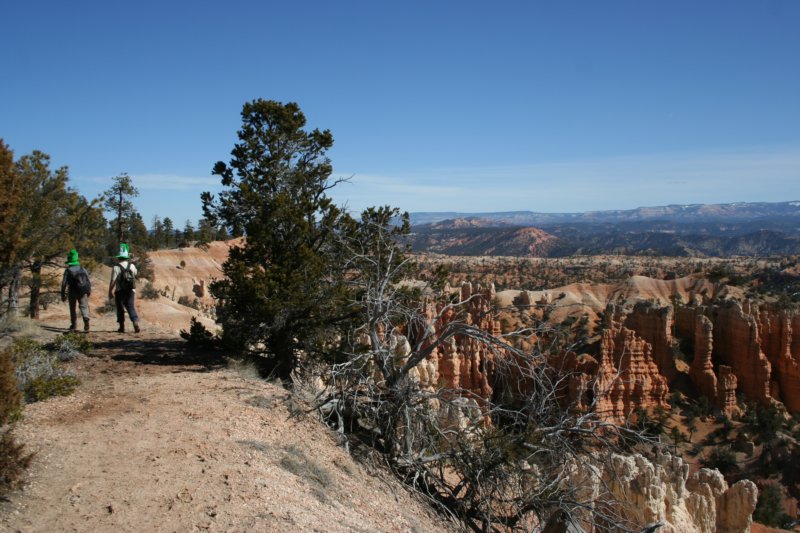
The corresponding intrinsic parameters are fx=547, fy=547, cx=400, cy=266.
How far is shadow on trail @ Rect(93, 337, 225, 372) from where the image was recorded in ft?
38.0

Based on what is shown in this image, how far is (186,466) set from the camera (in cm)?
661

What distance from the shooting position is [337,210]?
12.4 meters

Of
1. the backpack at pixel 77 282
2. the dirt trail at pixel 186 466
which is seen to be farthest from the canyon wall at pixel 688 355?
the dirt trail at pixel 186 466

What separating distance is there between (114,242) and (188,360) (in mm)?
33415

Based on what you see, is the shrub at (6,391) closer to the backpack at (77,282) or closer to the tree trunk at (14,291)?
the backpack at (77,282)

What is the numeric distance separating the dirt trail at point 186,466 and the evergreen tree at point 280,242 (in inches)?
67.6

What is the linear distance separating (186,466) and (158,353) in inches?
253

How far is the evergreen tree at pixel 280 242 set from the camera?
11.3 m

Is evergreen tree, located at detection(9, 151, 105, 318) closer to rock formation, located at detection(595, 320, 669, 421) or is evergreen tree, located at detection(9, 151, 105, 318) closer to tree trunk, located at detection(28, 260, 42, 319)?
tree trunk, located at detection(28, 260, 42, 319)

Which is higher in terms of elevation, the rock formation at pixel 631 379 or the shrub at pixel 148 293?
the shrub at pixel 148 293

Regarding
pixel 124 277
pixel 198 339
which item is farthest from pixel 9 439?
pixel 198 339

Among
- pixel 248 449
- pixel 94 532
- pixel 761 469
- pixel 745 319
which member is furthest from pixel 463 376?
pixel 94 532

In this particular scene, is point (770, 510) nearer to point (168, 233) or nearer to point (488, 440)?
point (488, 440)

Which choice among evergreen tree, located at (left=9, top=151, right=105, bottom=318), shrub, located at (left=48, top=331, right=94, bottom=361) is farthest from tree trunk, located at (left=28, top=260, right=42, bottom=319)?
shrub, located at (left=48, top=331, right=94, bottom=361)
